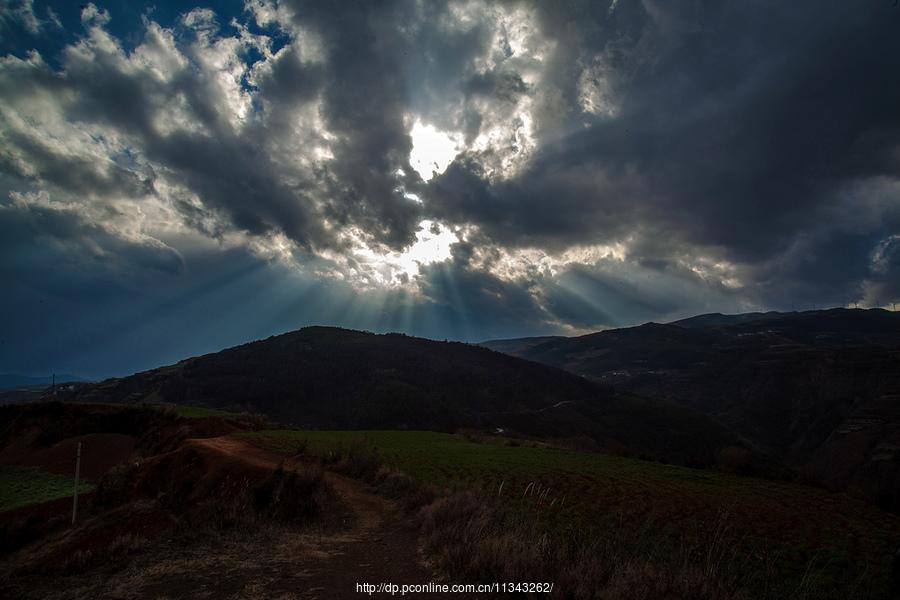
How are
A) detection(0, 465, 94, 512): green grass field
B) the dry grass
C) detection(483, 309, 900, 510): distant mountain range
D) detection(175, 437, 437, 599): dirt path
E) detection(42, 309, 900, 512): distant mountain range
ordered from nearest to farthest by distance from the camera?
the dry grass → detection(175, 437, 437, 599): dirt path → detection(0, 465, 94, 512): green grass field → detection(483, 309, 900, 510): distant mountain range → detection(42, 309, 900, 512): distant mountain range

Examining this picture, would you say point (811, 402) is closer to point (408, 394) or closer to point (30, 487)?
point (408, 394)

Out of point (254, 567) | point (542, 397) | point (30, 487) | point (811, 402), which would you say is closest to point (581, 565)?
point (254, 567)

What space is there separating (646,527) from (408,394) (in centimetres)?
9709

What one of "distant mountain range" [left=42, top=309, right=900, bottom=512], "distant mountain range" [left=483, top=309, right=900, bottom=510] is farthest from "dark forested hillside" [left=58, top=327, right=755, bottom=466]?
"distant mountain range" [left=483, top=309, right=900, bottom=510]

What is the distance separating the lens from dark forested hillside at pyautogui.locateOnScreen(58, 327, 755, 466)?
9831 centimetres

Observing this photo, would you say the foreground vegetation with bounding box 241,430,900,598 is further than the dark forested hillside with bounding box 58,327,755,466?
No

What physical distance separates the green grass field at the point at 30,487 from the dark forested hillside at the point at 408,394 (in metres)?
64.7

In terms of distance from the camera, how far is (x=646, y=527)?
1248 centimetres

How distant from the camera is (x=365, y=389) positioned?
369ft

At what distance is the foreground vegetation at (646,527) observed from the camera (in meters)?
7.59

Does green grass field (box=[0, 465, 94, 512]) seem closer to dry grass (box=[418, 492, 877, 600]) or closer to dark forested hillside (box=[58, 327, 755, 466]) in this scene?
dry grass (box=[418, 492, 877, 600])

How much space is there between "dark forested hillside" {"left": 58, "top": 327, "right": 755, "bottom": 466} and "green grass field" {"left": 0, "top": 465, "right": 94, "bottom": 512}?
64.7 metres

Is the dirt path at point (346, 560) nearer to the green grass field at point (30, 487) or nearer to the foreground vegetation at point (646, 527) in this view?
the foreground vegetation at point (646, 527)

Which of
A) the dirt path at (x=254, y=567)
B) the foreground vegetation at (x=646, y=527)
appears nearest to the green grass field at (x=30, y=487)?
the foreground vegetation at (x=646, y=527)
